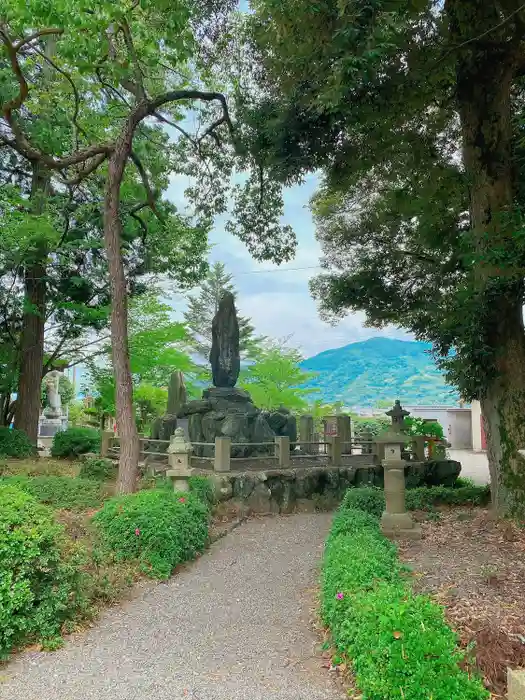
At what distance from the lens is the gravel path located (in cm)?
382

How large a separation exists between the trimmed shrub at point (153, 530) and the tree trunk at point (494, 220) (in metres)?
4.68

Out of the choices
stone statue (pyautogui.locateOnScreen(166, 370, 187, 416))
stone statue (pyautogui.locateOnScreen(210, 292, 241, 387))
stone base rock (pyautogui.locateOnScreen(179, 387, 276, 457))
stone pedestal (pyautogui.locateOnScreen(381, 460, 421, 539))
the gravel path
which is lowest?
the gravel path

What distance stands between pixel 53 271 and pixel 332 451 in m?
9.88

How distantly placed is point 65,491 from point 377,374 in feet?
100.0

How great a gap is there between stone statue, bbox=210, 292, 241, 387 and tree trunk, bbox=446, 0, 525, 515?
23.3 feet

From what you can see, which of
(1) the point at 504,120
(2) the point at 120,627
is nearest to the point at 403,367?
(1) the point at 504,120

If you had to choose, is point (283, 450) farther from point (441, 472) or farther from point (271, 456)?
point (441, 472)

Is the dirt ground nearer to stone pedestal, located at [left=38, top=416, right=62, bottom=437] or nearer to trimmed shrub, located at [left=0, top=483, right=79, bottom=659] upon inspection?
trimmed shrub, located at [left=0, top=483, right=79, bottom=659]

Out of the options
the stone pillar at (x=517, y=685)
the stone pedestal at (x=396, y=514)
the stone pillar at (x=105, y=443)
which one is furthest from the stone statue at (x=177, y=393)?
the stone pillar at (x=517, y=685)

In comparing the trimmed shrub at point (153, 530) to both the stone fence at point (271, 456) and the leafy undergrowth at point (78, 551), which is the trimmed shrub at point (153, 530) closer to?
the leafy undergrowth at point (78, 551)

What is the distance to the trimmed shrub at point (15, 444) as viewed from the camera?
15.4 m

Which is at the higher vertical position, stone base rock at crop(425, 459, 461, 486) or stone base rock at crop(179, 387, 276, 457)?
stone base rock at crop(179, 387, 276, 457)

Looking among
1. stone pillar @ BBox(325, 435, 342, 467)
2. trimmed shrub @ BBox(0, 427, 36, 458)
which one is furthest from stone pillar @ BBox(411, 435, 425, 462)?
trimmed shrub @ BBox(0, 427, 36, 458)

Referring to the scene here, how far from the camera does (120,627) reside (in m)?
5.05
